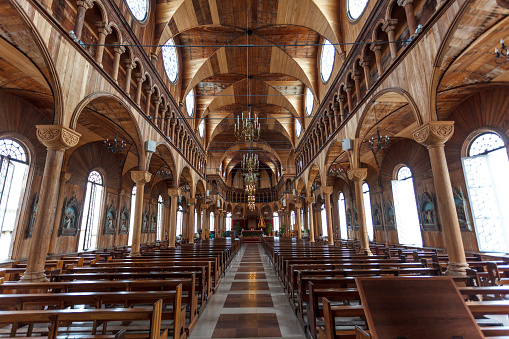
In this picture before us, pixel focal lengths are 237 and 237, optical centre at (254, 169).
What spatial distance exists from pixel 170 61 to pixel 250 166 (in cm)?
903

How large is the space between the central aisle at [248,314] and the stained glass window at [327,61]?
1287 centimetres

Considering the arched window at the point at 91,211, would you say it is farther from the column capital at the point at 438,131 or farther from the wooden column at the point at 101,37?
the column capital at the point at 438,131

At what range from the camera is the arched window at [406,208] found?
14.7 meters

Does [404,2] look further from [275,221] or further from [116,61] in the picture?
[275,221]

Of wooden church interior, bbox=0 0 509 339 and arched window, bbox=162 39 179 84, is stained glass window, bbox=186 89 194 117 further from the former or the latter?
arched window, bbox=162 39 179 84

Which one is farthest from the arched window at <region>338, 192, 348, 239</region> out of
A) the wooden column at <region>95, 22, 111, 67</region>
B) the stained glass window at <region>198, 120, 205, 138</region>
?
the wooden column at <region>95, 22, 111, 67</region>

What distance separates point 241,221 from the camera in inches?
1667

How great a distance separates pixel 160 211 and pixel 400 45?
23.9m

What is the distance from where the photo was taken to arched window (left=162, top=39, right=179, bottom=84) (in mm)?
14599

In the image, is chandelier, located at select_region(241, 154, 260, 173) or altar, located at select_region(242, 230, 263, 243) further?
altar, located at select_region(242, 230, 263, 243)

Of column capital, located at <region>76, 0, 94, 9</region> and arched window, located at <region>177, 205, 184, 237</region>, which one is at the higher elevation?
column capital, located at <region>76, 0, 94, 9</region>

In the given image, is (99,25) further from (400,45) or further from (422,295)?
(422,295)

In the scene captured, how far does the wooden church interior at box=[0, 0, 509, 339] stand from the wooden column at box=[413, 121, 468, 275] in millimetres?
38

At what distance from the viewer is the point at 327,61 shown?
1530 centimetres
